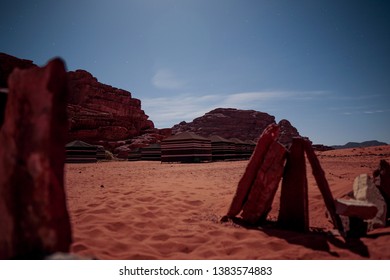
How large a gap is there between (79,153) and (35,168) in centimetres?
2692

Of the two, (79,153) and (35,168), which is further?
(79,153)

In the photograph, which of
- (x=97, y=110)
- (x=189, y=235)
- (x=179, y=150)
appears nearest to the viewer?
(x=189, y=235)

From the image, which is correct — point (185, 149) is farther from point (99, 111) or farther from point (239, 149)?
point (99, 111)

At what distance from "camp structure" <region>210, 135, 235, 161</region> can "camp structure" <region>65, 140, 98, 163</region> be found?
13.6 metres

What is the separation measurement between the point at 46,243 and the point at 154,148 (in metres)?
32.4

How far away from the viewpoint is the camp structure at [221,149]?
30.3 meters

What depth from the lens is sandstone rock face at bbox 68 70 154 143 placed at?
43562 mm

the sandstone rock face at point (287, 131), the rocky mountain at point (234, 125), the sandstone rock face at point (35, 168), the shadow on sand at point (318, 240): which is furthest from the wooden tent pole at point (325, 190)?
the sandstone rock face at point (287, 131)

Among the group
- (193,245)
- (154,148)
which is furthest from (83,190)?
(154,148)

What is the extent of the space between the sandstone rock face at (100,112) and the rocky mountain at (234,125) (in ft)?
99.7

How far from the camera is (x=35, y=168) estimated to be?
1769 mm

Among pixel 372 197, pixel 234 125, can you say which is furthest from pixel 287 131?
pixel 372 197
